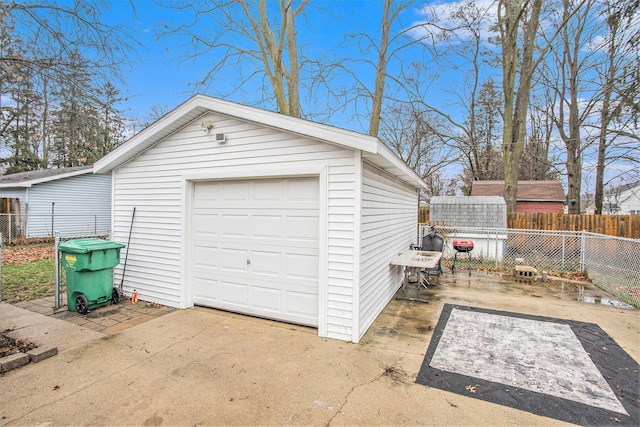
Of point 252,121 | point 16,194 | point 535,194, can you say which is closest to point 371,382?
point 252,121

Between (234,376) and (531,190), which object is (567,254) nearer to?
(531,190)

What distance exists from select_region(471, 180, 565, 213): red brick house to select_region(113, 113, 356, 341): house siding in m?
16.1

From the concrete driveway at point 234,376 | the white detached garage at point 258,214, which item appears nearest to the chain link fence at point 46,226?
the white detached garage at point 258,214

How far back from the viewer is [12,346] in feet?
11.8

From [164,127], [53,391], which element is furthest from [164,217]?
[53,391]

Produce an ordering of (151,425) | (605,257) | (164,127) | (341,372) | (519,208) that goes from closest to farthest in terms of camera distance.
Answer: (151,425)
(341,372)
(164,127)
(605,257)
(519,208)

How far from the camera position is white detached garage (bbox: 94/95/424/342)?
154 inches

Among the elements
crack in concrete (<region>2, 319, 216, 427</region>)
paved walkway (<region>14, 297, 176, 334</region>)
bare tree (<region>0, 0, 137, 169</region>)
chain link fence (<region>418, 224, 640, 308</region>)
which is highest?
bare tree (<region>0, 0, 137, 169</region>)

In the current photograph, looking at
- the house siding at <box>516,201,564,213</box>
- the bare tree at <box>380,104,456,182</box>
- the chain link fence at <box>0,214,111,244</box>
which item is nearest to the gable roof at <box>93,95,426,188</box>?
the chain link fence at <box>0,214,111,244</box>

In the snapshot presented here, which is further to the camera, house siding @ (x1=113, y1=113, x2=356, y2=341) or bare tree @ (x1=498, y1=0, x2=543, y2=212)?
bare tree @ (x1=498, y1=0, x2=543, y2=212)

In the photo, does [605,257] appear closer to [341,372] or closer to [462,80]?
[341,372]

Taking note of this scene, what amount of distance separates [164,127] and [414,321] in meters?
4.92

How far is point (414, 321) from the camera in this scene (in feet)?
15.0

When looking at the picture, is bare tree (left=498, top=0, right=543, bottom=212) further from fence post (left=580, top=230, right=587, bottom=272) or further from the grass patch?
the grass patch
